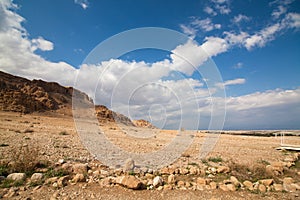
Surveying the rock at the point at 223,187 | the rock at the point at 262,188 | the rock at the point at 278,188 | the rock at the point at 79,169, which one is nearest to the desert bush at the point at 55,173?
the rock at the point at 79,169

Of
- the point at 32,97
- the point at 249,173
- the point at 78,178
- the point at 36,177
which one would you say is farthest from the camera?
the point at 32,97

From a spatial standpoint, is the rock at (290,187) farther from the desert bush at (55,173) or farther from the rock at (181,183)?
the desert bush at (55,173)

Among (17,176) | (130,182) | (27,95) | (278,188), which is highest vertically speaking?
(27,95)

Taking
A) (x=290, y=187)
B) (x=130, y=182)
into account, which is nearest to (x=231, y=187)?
(x=290, y=187)

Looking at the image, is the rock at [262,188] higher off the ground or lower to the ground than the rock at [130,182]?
higher

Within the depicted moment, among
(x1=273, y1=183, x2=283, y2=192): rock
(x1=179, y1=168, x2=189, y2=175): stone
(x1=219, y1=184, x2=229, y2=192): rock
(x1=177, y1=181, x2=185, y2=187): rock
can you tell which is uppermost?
(x1=273, y1=183, x2=283, y2=192): rock

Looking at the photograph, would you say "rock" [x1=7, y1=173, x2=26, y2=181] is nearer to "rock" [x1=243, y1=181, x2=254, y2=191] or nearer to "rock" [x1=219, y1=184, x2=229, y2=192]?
"rock" [x1=219, y1=184, x2=229, y2=192]

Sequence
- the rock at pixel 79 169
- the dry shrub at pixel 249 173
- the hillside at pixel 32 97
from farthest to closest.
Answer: the hillside at pixel 32 97, the dry shrub at pixel 249 173, the rock at pixel 79 169

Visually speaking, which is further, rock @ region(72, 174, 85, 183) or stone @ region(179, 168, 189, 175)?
stone @ region(179, 168, 189, 175)

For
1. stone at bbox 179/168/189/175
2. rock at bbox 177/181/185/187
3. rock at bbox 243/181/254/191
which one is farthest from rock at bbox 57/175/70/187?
rock at bbox 243/181/254/191

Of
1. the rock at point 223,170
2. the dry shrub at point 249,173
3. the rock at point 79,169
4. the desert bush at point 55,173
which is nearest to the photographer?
the desert bush at point 55,173

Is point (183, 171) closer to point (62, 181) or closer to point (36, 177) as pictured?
point (62, 181)

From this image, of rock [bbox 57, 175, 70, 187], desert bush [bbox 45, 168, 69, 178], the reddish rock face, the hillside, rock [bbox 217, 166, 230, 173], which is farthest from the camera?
the hillside

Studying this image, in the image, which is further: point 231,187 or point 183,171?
point 183,171
